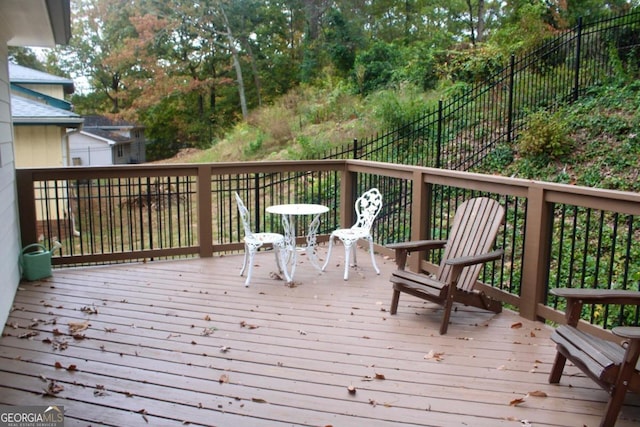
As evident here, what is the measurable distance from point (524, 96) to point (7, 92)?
8.56 metres

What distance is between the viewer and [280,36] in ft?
72.5

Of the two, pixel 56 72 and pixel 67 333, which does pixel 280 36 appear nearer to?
pixel 56 72

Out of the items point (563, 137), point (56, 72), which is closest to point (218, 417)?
point (563, 137)

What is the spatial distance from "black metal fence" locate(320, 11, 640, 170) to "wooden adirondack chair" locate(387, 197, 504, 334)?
4973mm

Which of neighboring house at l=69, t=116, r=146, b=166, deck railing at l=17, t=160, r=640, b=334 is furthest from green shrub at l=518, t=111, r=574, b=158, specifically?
neighboring house at l=69, t=116, r=146, b=166

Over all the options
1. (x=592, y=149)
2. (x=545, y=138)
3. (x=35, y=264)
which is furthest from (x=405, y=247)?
(x=592, y=149)

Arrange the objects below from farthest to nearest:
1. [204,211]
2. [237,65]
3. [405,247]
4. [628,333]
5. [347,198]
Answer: [237,65] → [347,198] → [204,211] → [405,247] → [628,333]

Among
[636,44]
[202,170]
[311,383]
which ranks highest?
[636,44]

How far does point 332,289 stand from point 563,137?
207 inches

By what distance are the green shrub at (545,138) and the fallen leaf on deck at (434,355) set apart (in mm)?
5735

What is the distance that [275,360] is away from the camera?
324 cm

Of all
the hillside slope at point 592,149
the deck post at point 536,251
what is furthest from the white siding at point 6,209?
the hillside slope at point 592,149

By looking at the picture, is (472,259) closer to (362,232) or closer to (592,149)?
(362,232)

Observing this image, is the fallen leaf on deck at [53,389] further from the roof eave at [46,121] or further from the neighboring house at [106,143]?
the neighboring house at [106,143]
